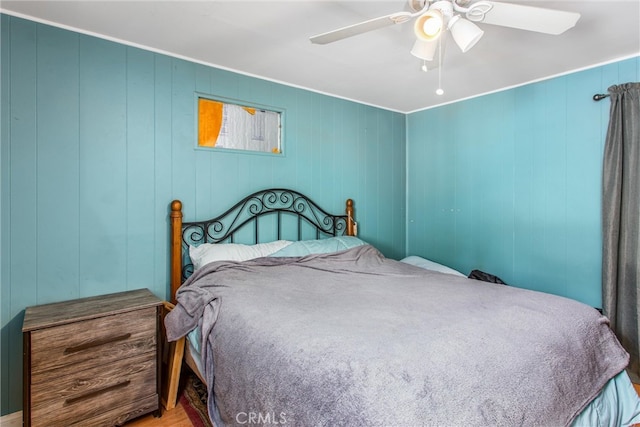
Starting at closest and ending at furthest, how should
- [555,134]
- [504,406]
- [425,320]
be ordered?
1. [504,406]
2. [425,320]
3. [555,134]

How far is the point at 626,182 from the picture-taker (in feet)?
7.91

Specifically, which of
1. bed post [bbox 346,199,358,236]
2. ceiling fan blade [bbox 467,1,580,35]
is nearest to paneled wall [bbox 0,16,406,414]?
bed post [bbox 346,199,358,236]

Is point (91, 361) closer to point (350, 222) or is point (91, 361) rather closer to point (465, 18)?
point (350, 222)

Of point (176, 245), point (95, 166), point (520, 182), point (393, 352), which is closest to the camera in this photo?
point (393, 352)

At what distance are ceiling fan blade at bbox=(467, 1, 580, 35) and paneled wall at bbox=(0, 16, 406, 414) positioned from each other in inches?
72.7

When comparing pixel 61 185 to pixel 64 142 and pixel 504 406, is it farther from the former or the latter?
pixel 504 406

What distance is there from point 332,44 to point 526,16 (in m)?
1.17

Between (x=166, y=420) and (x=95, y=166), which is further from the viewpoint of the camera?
(x=95, y=166)

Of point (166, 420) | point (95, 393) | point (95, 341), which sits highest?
point (95, 341)

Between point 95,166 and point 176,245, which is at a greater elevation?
point 95,166

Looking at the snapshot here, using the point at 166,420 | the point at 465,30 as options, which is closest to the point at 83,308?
the point at 166,420

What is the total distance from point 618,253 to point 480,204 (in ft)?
3.75

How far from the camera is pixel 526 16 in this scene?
4.74ft

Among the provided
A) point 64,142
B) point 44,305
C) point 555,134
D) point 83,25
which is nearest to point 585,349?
point 555,134
